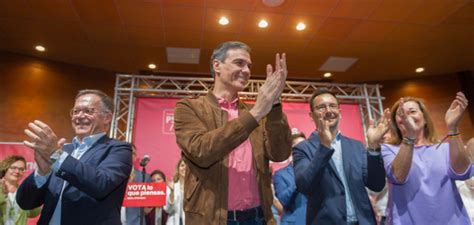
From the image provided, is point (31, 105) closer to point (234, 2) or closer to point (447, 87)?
point (234, 2)

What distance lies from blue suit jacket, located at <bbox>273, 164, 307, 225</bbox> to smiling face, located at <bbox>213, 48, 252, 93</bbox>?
1388 millimetres

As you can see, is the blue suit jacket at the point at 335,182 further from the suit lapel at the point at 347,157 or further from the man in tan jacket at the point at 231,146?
the man in tan jacket at the point at 231,146

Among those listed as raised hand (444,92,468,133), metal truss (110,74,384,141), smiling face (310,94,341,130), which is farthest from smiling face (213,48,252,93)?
metal truss (110,74,384,141)

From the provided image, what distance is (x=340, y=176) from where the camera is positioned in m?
1.76

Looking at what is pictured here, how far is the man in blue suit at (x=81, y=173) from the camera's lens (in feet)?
4.38

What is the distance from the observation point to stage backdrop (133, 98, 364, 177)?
5.34 m

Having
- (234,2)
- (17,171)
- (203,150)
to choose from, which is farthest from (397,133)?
(17,171)

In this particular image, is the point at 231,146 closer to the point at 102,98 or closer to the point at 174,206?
the point at 102,98

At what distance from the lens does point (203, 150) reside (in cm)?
117

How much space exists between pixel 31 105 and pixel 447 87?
394 inches

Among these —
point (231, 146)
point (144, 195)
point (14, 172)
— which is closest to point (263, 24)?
→ point (144, 195)

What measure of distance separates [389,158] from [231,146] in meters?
1.19

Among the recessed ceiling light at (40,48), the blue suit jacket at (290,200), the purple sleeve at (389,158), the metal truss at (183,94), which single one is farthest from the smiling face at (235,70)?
the recessed ceiling light at (40,48)

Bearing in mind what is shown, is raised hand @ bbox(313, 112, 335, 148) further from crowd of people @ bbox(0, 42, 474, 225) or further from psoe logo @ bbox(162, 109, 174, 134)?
psoe logo @ bbox(162, 109, 174, 134)
